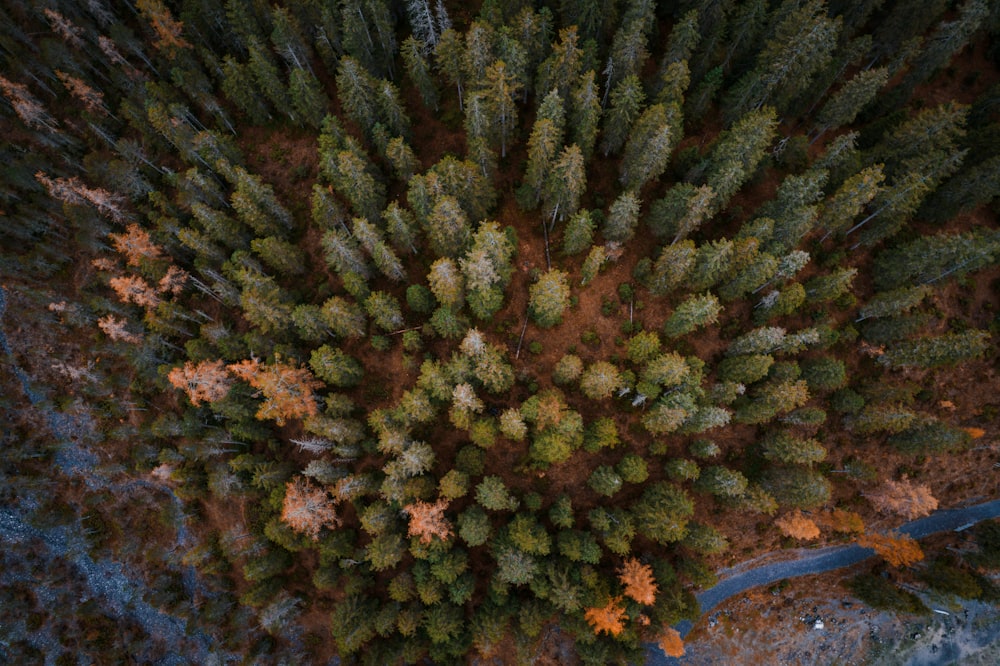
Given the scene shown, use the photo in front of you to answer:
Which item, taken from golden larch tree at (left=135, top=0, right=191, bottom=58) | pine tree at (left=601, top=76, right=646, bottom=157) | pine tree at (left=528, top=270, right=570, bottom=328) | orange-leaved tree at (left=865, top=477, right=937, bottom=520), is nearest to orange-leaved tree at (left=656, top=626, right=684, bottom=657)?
orange-leaved tree at (left=865, top=477, right=937, bottom=520)

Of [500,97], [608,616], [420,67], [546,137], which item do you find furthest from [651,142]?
[608,616]

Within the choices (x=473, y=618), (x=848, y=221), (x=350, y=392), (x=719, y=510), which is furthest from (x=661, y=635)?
(x=848, y=221)

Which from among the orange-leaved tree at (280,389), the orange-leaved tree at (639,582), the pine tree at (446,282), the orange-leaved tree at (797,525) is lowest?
the orange-leaved tree at (797,525)

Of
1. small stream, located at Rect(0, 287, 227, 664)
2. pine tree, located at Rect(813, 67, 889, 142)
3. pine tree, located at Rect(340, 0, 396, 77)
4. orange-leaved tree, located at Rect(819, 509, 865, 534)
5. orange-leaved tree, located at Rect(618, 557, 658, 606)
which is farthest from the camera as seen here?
small stream, located at Rect(0, 287, 227, 664)

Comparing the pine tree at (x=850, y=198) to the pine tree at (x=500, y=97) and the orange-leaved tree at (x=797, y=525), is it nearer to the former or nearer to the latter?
the orange-leaved tree at (x=797, y=525)

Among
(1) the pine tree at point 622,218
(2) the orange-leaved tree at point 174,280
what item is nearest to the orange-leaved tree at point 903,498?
(1) the pine tree at point 622,218

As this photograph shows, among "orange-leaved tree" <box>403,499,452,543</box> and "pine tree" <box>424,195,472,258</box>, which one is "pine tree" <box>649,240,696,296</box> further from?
"orange-leaved tree" <box>403,499,452,543</box>

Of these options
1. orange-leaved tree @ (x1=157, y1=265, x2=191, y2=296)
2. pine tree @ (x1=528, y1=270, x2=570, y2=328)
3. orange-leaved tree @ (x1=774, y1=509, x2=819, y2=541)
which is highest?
orange-leaved tree @ (x1=157, y1=265, x2=191, y2=296)
